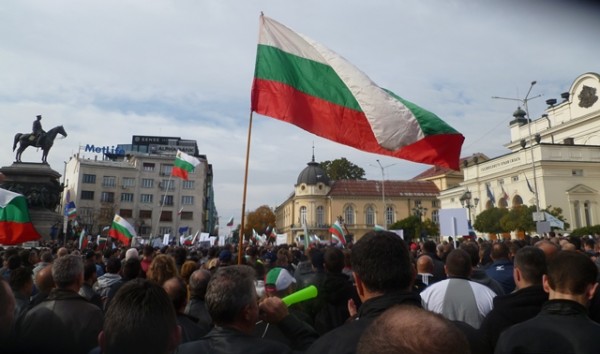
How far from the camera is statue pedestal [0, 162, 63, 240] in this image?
2145 cm

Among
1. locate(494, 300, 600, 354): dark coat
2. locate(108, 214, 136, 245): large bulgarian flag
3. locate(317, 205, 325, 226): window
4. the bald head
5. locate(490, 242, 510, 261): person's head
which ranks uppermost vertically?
locate(317, 205, 325, 226): window

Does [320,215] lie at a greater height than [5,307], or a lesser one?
greater

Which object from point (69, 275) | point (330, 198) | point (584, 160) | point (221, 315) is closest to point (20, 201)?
point (69, 275)

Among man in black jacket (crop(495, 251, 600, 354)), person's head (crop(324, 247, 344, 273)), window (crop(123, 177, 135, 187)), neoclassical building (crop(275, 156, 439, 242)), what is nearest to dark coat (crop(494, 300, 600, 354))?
man in black jacket (crop(495, 251, 600, 354))

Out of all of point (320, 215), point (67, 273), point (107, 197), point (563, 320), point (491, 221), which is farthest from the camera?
point (320, 215)

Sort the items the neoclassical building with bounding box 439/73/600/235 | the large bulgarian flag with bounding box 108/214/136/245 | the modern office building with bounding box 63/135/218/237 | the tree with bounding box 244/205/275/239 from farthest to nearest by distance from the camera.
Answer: the tree with bounding box 244/205/275/239
the modern office building with bounding box 63/135/218/237
the neoclassical building with bounding box 439/73/600/235
the large bulgarian flag with bounding box 108/214/136/245

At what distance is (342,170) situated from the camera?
93.0 meters

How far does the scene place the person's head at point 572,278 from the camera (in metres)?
2.90

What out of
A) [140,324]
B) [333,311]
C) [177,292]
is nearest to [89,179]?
[333,311]

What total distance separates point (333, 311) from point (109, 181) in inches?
3101

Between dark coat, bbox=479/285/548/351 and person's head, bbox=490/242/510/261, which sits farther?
person's head, bbox=490/242/510/261

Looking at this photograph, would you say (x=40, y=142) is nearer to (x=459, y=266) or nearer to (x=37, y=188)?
(x=37, y=188)

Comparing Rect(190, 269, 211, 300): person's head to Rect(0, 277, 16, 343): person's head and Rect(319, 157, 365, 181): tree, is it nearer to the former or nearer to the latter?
Rect(0, 277, 16, 343): person's head

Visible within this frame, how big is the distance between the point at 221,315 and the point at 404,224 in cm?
5568
